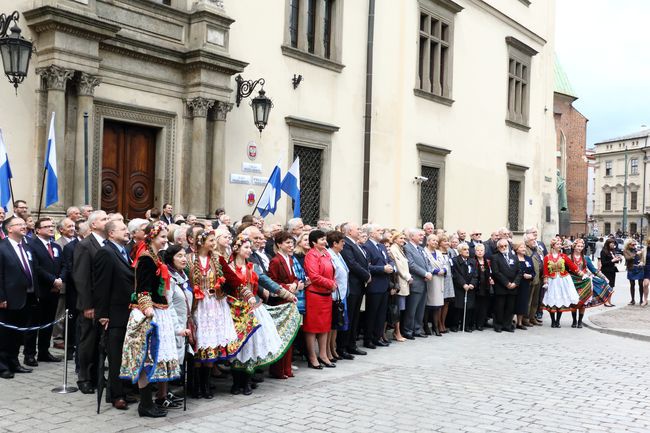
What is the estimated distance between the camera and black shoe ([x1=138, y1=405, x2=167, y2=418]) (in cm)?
682

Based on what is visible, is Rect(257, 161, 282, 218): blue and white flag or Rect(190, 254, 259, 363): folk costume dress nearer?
Rect(190, 254, 259, 363): folk costume dress

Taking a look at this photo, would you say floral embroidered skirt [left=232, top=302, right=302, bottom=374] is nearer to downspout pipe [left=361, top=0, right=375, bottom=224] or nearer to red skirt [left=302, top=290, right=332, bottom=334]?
red skirt [left=302, top=290, right=332, bottom=334]

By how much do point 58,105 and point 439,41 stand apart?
1304cm

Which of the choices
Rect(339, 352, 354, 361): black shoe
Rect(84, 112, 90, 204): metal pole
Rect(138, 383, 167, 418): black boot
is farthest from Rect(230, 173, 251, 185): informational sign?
Rect(138, 383, 167, 418): black boot

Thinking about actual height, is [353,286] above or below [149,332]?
above

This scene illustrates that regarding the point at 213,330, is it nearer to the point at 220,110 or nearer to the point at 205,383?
the point at 205,383

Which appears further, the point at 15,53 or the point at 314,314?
the point at 15,53

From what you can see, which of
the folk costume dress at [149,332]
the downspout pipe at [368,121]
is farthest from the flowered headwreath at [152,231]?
the downspout pipe at [368,121]

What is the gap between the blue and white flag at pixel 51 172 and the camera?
10.6 meters

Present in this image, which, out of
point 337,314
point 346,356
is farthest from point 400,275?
point 337,314

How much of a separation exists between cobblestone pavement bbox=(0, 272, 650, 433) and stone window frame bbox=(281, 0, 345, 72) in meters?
8.05

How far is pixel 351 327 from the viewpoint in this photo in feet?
34.9

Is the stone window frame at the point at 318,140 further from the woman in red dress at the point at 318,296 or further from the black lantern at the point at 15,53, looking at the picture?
the black lantern at the point at 15,53

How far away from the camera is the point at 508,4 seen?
25.0 metres
